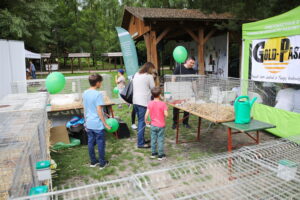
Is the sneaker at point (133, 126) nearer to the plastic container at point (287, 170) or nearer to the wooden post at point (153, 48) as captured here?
the plastic container at point (287, 170)

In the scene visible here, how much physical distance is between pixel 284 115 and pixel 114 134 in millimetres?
3725

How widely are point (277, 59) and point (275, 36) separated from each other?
477 mm

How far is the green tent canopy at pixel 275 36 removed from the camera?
4656mm

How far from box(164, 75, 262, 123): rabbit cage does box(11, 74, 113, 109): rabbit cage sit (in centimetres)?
174

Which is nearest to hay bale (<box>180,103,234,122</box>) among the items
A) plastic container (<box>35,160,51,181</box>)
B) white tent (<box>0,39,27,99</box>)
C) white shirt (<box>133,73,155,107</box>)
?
white shirt (<box>133,73,155,107</box>)

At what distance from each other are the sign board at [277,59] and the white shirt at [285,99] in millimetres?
204

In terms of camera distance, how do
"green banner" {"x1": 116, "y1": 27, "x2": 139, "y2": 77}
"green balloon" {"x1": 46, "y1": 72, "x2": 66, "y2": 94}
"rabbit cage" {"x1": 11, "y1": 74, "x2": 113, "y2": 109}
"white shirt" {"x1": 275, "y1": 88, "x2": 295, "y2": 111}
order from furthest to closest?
"green banner" {"x1": 116, "y1": 27, "x2": 139, "y2": 77} → "rabbit cage" {"x1": 11, "y1": 74, "x2": 113, "y2": 109} → "green balloon" {"x1": 46, "y1": 72, "x2": 66, "y2": 94} → "white shirt" {"x1": 275, "y1": 88, "x2": 295, "y2": 111}

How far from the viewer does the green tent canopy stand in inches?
183

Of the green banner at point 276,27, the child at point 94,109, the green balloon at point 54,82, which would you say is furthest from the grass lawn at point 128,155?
the green banner at point 276,27

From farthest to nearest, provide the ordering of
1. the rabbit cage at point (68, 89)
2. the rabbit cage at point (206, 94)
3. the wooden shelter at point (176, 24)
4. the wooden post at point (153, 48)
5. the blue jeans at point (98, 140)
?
1. the wooden post at point (153, 48)
2. the wooden shelter at point (176, 24)
3. the rabbit cage at point (68, 89)
4. the rabbit cage at point (206, 94)
5. the blue jeans at point (98, 140)

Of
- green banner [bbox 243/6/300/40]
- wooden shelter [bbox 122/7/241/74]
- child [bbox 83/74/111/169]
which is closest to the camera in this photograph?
child [bbox 83/74/111/169]

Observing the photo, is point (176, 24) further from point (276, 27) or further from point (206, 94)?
point (206, 94)

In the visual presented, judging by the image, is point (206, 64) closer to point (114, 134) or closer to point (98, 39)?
point (114, 134)

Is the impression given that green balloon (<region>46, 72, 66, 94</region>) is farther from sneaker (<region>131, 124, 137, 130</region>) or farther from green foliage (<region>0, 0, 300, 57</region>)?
green foliage (<region>0, 0, 300, 57</region>)
